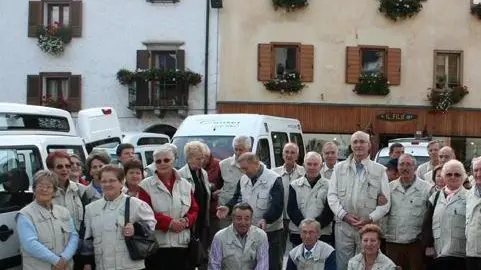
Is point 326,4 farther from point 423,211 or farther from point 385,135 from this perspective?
point 423,211

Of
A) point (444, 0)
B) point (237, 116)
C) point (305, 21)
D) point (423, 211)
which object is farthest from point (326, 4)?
point (423, 211)

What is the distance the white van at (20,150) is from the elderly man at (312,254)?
267 centimetres

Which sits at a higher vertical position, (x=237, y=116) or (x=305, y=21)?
(x=305, y=21)

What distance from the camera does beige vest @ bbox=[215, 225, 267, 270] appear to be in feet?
22.5

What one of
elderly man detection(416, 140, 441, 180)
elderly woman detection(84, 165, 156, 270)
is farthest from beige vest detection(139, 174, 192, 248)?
elderly man detection(416, 140, 441, 180)

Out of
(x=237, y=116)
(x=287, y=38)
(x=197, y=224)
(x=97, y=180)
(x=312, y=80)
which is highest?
(x=287, y=38)

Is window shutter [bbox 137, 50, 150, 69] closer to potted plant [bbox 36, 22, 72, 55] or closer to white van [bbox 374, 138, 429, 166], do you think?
potted plant [bbox 36, 22, 72, 55]

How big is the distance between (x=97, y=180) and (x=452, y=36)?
19.4 m

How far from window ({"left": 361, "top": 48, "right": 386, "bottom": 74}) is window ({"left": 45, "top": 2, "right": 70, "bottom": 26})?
33.5ft

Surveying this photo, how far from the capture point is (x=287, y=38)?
23406 mm

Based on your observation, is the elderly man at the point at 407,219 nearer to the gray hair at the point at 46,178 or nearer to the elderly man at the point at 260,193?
the elderly man at the point at 260,193

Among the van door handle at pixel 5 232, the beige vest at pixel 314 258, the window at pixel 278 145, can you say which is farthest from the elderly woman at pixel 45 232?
the window at pixel 278 145

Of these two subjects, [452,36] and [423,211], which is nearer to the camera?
[423,211]

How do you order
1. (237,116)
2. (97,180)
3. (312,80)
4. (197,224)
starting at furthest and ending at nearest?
(312,80), (237,116), (197,224), (97,180)
